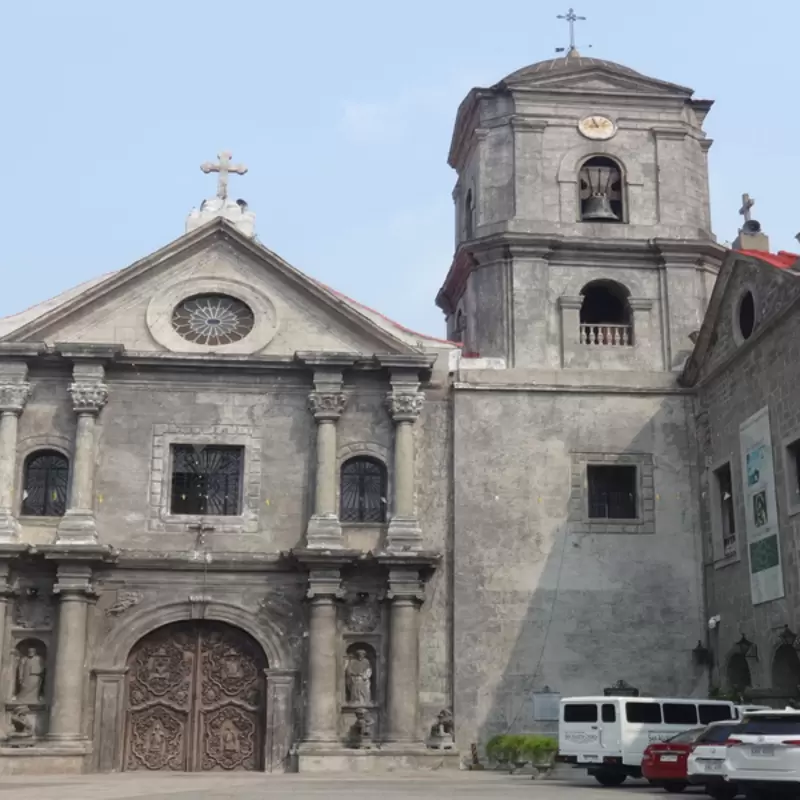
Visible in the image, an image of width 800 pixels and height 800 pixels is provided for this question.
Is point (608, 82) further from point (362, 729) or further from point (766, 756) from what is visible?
point (766, 756)

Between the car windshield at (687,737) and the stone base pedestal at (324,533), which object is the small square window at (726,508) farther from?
the stone base pedestal at (324,533)

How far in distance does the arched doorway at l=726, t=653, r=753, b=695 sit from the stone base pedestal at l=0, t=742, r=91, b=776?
12.9m

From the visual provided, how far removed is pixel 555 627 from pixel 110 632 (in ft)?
30.1

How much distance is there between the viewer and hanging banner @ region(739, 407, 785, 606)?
22.8 metres

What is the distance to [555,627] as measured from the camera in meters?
26.0

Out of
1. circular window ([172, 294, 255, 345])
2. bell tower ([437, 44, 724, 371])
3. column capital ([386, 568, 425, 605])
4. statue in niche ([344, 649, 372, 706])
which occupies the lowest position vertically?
statue in niche ([344, 649, 372, 706])

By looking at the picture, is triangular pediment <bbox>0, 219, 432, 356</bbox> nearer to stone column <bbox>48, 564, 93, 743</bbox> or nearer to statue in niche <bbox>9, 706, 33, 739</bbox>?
stone column <bbox>48, 564, 93, 743</bbox>

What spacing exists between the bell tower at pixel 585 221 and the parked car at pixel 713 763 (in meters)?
11.7

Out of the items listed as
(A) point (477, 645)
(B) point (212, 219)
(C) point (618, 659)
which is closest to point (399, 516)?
(A) point (477, 645)

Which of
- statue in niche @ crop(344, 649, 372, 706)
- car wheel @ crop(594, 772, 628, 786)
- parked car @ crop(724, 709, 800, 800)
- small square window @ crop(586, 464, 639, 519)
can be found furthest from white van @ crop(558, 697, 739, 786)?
small square window @ crop(586, 464, 639, 519)

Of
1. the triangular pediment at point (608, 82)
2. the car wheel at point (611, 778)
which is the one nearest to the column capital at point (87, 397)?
the triangular pediment at point (608, 82)

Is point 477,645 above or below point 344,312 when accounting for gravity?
below

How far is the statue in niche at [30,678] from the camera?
24.8 m

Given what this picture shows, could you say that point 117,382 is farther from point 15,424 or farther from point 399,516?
point 399,516
